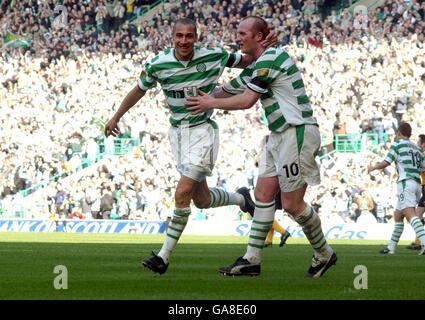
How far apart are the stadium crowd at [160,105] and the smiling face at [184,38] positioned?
19.7 metres

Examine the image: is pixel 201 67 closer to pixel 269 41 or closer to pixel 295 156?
pixel 269 41

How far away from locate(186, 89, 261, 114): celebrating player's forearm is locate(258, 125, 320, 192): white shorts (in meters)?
0.54

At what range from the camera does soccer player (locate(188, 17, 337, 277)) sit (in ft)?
36.8

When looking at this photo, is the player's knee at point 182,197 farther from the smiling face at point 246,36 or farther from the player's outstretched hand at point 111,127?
the smiling face at point 246,36

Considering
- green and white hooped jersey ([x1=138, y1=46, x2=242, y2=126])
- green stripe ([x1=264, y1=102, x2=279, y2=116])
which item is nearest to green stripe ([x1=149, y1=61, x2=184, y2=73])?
green and white hooped jersey ([x1=138, y1=46, x2=242, y2=126])

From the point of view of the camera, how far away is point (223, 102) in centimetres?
1123

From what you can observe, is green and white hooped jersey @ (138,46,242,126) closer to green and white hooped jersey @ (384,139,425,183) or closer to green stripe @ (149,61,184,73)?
green stripe @ (149,61,184,73)

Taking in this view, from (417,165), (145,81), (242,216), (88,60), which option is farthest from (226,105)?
(88,60)

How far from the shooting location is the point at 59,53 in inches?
1668

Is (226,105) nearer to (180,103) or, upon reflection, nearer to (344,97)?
(180,103)

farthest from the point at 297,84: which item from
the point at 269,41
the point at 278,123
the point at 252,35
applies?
the point at 252,35

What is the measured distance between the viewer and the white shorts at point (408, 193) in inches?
761

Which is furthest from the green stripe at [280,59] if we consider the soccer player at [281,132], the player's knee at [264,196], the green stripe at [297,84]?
the player's knee at [264,196]
